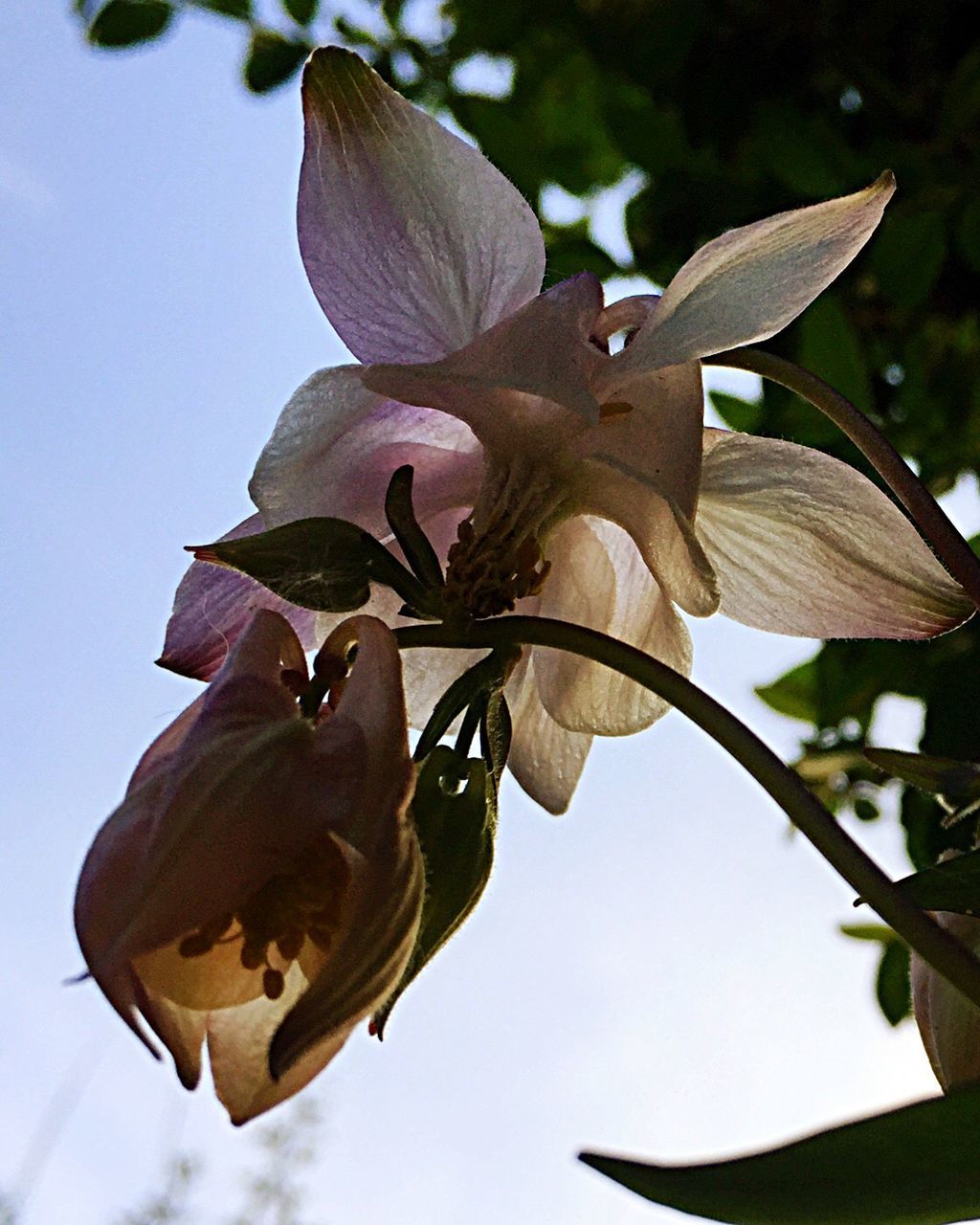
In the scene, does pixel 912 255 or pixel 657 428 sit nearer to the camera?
pixel 657 428

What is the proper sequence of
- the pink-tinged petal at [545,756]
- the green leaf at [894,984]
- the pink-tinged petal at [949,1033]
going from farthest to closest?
the green leaf at [894,984], the pink-tinged petal at [545,756], the pink-tinged petal at [949,1033]

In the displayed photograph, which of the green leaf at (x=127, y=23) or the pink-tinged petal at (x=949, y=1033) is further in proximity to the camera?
the green leaf at (x=127, y=23)

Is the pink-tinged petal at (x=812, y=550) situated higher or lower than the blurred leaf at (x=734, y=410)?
lower

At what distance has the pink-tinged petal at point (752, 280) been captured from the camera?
40 centimetres

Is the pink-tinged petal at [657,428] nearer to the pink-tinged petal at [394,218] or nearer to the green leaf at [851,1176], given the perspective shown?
the pink-tinged petal at [394,218]

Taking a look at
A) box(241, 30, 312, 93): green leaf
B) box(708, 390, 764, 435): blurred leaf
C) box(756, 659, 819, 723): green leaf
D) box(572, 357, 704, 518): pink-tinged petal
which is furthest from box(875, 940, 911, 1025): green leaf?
box(241, 30, 312, 93): green leaf

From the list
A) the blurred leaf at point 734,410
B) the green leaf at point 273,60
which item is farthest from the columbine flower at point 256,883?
the green leaf at point 273,60

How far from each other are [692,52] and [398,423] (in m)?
0.92

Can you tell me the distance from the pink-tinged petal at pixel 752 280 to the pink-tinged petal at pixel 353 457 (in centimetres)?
7

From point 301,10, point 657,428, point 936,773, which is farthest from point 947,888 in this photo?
Answer: point 301,10

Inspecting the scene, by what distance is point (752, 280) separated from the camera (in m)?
0.41

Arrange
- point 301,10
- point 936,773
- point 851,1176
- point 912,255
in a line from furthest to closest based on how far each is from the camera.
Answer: point 301,10 → point 912,255 → point 936,773 → point 851,1176

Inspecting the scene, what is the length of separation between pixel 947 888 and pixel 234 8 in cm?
100

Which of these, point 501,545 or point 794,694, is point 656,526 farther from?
point 794,694
